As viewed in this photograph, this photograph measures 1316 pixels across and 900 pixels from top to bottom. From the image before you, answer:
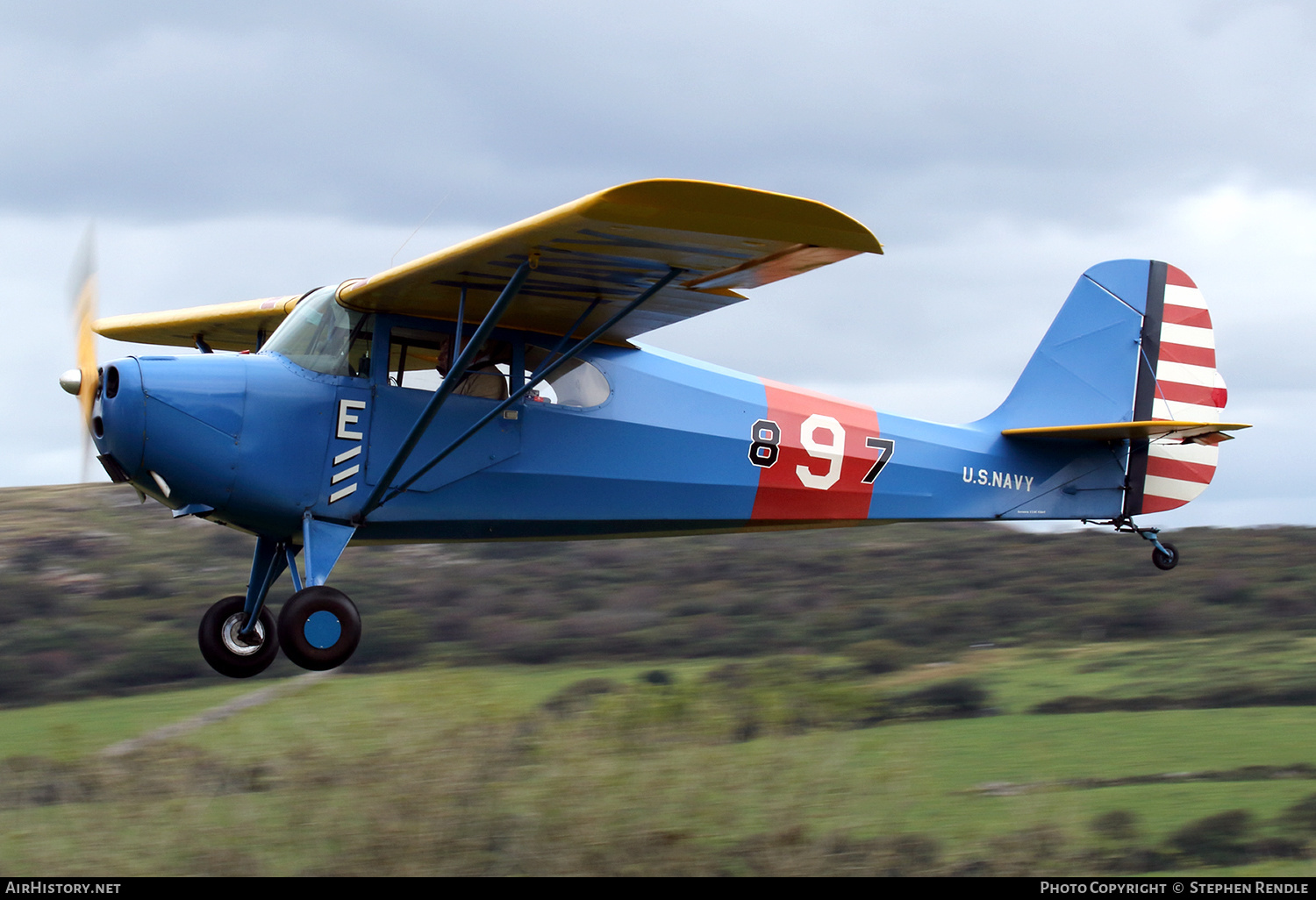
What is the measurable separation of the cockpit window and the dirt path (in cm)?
712

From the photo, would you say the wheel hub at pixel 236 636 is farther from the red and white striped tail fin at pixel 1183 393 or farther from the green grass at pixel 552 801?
the red and white striped tail fin at pixel 1183 393

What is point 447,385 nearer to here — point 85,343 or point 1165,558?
point 85,343

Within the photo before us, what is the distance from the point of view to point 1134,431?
11.3 metres

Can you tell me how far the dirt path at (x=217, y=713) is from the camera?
55.9ft

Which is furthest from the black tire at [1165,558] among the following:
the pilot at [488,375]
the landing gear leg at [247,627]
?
the landing gear leg at [247,627]

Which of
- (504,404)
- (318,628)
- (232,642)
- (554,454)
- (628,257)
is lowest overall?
(232,642)

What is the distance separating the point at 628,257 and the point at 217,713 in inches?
569

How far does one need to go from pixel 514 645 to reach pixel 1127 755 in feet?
43.1

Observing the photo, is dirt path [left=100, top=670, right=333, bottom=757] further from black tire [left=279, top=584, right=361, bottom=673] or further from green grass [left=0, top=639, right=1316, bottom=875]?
black tire [left=279, top=584, right=361, bottom=673]

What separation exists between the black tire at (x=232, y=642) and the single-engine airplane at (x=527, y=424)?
0.05 ft

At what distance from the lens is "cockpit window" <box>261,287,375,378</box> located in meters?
8.79

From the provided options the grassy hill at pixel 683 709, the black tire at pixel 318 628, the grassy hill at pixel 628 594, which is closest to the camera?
the black tire at pixel 318 628

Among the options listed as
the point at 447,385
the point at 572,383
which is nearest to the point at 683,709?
the point at 572,383

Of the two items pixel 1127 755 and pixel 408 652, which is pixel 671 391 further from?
pixel 408 652
